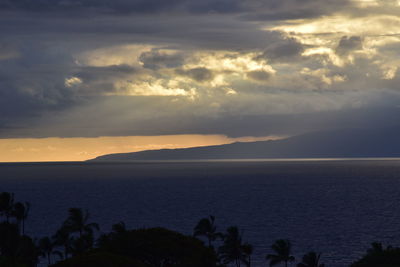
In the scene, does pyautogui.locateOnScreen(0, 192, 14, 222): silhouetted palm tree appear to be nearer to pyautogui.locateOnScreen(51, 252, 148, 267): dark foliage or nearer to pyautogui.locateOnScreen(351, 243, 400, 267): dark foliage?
pyautogui.locateOnScreen(51, 252, 148, 267): dark foliage

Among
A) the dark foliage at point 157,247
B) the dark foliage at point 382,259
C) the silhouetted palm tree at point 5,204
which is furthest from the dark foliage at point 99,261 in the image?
the silhouetted palm tree at point 5,204

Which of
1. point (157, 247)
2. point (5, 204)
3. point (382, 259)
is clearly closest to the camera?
point (382, 259)

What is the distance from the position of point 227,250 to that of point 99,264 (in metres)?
34.2

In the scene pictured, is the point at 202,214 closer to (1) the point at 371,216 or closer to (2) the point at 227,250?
(1) the point at 371,216

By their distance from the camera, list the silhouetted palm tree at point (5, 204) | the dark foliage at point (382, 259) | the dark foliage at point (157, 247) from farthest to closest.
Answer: the silhouetted palm tree at point (5, 204) → the dark foliage at point (157, 247) → the dark foliage at point (382, 259)

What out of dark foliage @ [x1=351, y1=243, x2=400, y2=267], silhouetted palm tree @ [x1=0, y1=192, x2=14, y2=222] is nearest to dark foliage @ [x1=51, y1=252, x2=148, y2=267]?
dark foliage @ [x1=351, y1=243, x2=400, y2=267]

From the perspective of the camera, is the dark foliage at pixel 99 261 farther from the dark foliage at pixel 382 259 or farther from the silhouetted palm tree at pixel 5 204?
the silhouetted palm tree at pixel 5 204

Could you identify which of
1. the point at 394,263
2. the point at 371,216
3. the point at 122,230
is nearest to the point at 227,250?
the point at 122,230

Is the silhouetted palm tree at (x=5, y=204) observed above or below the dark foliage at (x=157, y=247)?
above

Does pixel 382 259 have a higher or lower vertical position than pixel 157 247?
lower

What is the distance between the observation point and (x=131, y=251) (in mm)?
79625

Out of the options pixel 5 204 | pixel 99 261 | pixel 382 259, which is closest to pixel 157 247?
pixel 99 261

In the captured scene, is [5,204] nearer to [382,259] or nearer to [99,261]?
[99,261]

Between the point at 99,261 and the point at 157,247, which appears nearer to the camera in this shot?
the point at 99,261
